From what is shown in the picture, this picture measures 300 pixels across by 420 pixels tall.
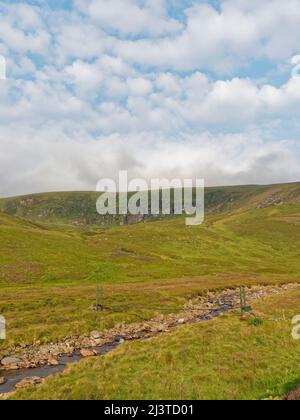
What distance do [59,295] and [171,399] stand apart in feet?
152

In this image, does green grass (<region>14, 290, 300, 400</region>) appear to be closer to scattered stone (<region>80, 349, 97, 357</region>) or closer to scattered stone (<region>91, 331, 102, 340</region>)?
scattered stone (<region>80, 349, 97, 357</region>)

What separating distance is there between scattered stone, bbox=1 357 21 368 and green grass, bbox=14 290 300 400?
24.3 ft

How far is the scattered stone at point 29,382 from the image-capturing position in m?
26.1

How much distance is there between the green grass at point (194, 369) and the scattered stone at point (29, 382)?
1.95 meters

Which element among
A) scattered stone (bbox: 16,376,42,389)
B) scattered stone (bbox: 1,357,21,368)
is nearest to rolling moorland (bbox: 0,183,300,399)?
scattered stone (bbox: 16,376,42,389)

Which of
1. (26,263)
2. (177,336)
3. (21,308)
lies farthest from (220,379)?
(26,263)

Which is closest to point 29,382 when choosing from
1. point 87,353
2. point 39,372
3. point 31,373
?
point 31,373

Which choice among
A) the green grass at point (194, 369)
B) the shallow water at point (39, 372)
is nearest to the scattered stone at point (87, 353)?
the shallow water at point (39, 372)

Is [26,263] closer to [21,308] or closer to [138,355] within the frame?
[21,308]

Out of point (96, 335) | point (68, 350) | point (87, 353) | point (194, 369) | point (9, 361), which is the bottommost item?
point (96, 335)

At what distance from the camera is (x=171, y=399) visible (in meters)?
20.7

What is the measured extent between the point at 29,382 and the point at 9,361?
7.30 metres

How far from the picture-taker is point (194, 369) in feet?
83.3

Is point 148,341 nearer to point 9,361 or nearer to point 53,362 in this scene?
point 53,362
